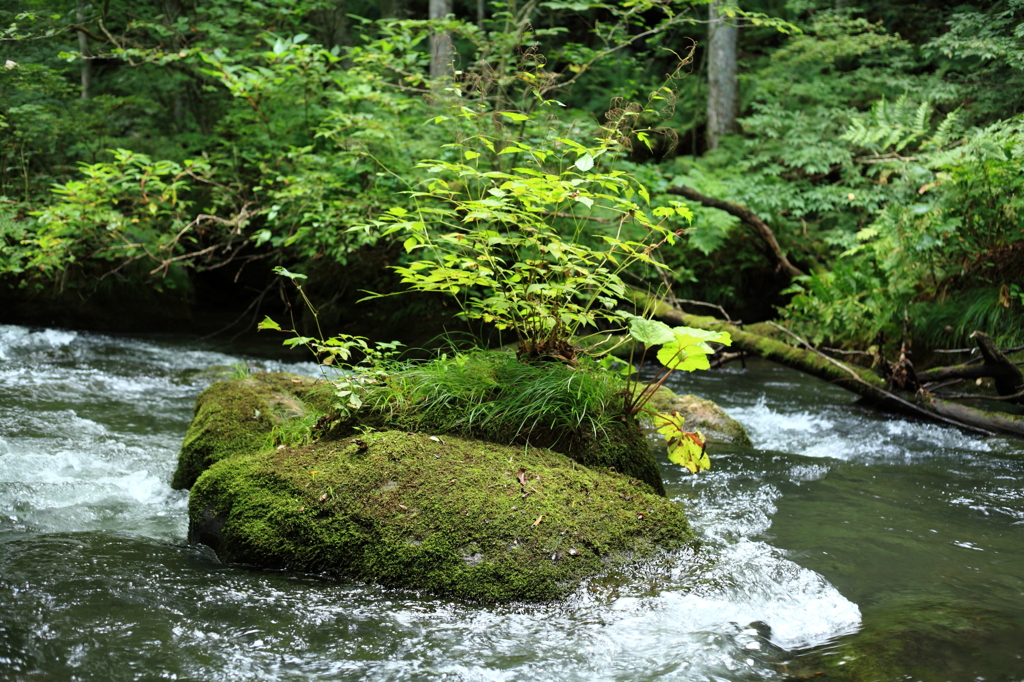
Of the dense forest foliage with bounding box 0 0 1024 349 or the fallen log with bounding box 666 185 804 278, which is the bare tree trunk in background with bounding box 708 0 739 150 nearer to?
the dense forest foliage with bounding box 0 0 1024 349

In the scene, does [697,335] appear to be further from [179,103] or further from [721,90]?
[179,103]

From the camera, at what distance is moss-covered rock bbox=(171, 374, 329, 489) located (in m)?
4.07

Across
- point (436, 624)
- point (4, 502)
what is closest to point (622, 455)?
point (436, 624)

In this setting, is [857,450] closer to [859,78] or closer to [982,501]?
[982,501]

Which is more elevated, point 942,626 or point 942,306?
point 942,306

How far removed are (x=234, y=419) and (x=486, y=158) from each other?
165 inches

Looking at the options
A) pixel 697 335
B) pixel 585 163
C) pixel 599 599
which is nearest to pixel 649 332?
pixel 697 335

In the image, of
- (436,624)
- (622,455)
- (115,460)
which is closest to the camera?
(436,624)

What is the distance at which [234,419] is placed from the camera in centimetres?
421

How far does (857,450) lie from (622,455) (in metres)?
2.78

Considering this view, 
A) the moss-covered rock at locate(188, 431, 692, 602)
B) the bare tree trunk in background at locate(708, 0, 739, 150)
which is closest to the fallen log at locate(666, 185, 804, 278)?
the bare tree trunk in background at locate(708, 0, 739, 150)

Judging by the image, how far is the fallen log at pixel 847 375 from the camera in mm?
5531

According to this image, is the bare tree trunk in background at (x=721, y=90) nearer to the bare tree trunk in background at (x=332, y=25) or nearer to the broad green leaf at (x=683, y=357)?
the bare tree trunk in background at (x=332, y=25)

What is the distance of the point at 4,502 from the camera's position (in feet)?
12.4
